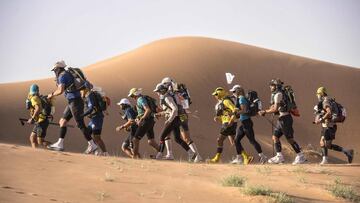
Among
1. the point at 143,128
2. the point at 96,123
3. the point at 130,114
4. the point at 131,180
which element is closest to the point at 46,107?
the point at 96,123

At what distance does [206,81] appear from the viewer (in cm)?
4119

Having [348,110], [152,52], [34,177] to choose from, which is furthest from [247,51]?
[34,177]

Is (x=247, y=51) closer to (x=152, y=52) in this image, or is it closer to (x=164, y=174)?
(x=152, y=52)

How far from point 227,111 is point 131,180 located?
534 centimetres

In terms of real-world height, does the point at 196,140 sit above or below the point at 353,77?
below

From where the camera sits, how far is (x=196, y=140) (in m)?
31.2

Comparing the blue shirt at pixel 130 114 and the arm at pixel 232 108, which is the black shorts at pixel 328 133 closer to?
the arm at pixel 232 108

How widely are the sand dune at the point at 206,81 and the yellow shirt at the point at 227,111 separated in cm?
1228

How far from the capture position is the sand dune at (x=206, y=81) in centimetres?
2995

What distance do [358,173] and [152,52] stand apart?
33731 mm

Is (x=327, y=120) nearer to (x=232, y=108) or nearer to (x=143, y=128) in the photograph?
(x=232, y=108)

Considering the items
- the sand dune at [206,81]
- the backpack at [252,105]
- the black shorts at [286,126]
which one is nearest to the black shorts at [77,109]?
the backpack at [252,105]

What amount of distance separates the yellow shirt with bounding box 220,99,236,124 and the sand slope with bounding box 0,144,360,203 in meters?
1.94

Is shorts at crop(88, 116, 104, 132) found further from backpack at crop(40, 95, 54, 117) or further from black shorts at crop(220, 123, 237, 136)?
black shorts at crop(220, 123, 237, 136)
